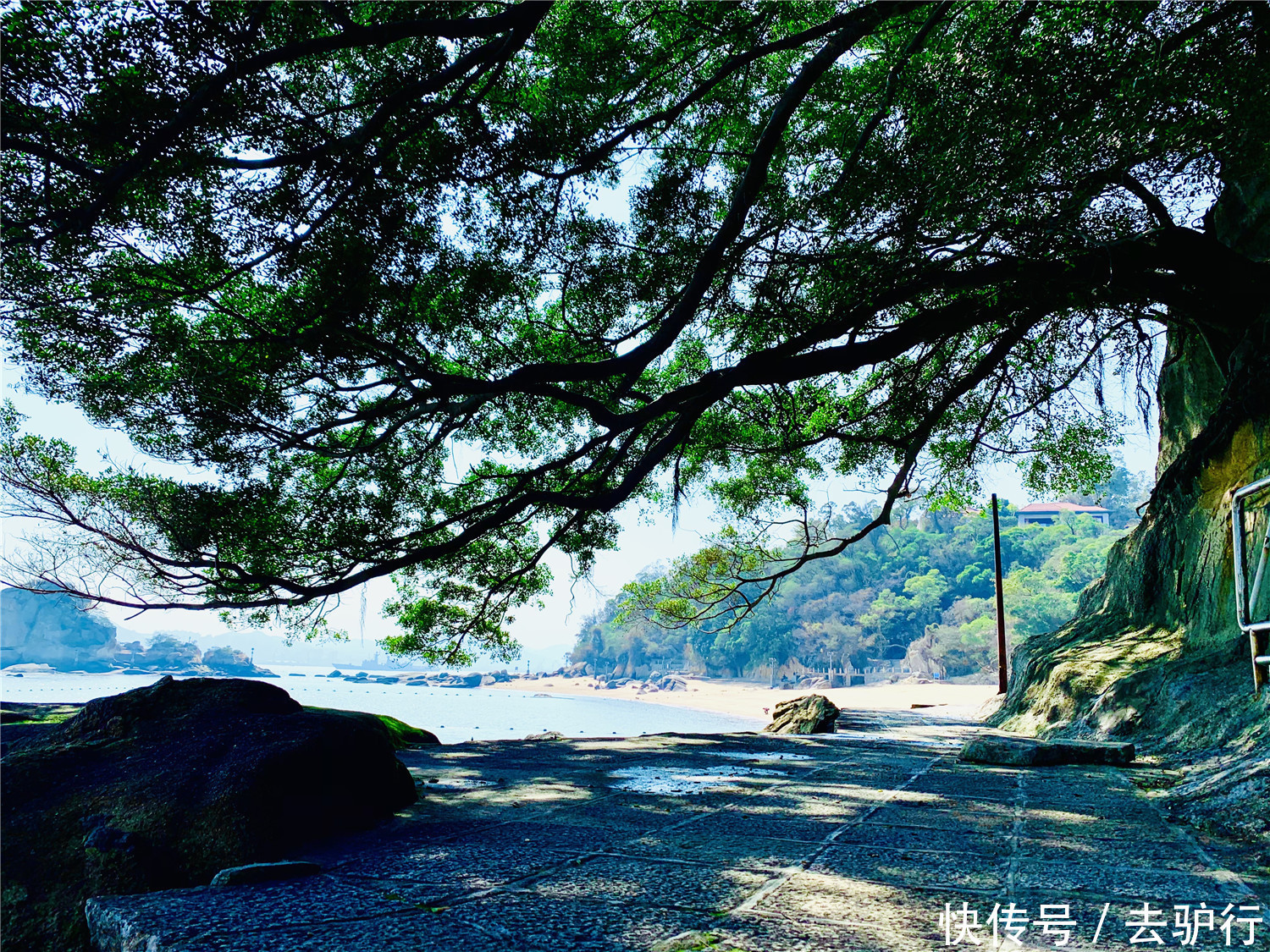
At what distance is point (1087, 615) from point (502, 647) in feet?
28.7

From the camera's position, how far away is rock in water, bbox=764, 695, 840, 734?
34.7ft

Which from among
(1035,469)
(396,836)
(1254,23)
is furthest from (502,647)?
(1254,23)

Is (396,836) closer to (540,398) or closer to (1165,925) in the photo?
(1165,925)

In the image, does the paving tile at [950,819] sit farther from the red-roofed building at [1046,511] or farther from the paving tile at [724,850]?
→ the red-roofed building at [1046,511]

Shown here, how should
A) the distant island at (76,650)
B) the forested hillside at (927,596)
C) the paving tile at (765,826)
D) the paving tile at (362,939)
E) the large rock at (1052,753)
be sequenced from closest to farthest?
1. the paving tile at (362,939)
2. the paving tile at (765,826)
3. the large rock at (1052,753)
4. the forested hillside at (927,596)
5. the distant island at (76,650)

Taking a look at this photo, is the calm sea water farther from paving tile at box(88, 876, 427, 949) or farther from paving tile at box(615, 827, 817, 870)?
paving tile at box(88, 876, 427, 949)

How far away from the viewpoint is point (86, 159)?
457 cm

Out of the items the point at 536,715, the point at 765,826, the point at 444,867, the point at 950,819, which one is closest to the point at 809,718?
the point at 950,819

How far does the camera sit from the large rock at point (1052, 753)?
5.30 metres

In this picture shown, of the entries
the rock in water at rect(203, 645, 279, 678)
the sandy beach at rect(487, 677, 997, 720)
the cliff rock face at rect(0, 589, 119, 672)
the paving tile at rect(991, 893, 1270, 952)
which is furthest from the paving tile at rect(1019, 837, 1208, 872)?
the cliff rock face at rect(0, 589, 119, 672)

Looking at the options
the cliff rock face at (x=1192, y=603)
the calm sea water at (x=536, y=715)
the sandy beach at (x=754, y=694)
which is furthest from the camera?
the sandy beach at (x=754, y=694)

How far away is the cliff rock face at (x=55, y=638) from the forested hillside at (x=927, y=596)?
71.2 m

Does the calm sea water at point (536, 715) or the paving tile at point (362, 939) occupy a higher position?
the paving tile at point (362, 939)

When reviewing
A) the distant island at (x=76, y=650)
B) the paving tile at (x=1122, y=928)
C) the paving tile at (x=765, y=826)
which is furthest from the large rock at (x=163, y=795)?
the distant island at (x=76, y=650)
